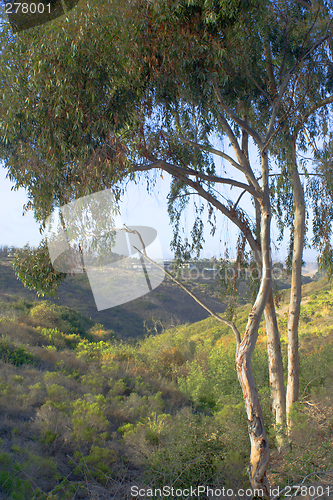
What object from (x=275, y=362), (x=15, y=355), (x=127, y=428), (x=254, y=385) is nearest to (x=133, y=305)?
(x=15, y=355)

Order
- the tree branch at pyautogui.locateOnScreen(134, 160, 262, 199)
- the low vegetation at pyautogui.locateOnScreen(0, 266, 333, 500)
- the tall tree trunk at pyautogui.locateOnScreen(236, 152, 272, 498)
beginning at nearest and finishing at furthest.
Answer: the tall tree trunk at pyautogui.locateOnScreen(236, 152, 272, 498) < the low vegetation at pyautogui.locateOnScreen(0, 266, 333, 500) < the tree branch at pyautogui.locateOnScreen(134, 160, 262, 199)

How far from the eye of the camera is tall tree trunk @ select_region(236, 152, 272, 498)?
3459 mm

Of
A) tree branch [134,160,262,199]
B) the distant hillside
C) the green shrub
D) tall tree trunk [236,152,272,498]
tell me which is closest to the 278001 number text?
tree branch [134,160,262,199]

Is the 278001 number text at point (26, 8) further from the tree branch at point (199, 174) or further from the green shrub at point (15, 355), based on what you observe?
the green shrub at point (15, 355)

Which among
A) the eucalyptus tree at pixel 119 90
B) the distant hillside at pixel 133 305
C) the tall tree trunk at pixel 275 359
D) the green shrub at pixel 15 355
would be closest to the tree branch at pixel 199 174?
the eucalyptus tree at pixel 119 90

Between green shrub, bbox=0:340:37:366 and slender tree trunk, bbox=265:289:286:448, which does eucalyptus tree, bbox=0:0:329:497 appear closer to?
slender tree trunk, bbox=265:289:286:448

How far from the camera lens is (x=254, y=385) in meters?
3.92

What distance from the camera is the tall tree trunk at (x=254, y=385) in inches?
136

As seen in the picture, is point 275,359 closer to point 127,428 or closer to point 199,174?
point 127,428

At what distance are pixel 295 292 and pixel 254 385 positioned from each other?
91.5 inches

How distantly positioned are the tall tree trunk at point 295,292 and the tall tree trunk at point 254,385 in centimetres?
127

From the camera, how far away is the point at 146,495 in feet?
12.3

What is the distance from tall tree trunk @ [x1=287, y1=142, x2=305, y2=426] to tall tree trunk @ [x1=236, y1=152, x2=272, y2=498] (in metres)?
1.27

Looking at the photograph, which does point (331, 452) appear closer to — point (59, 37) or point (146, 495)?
point (146, 495)
